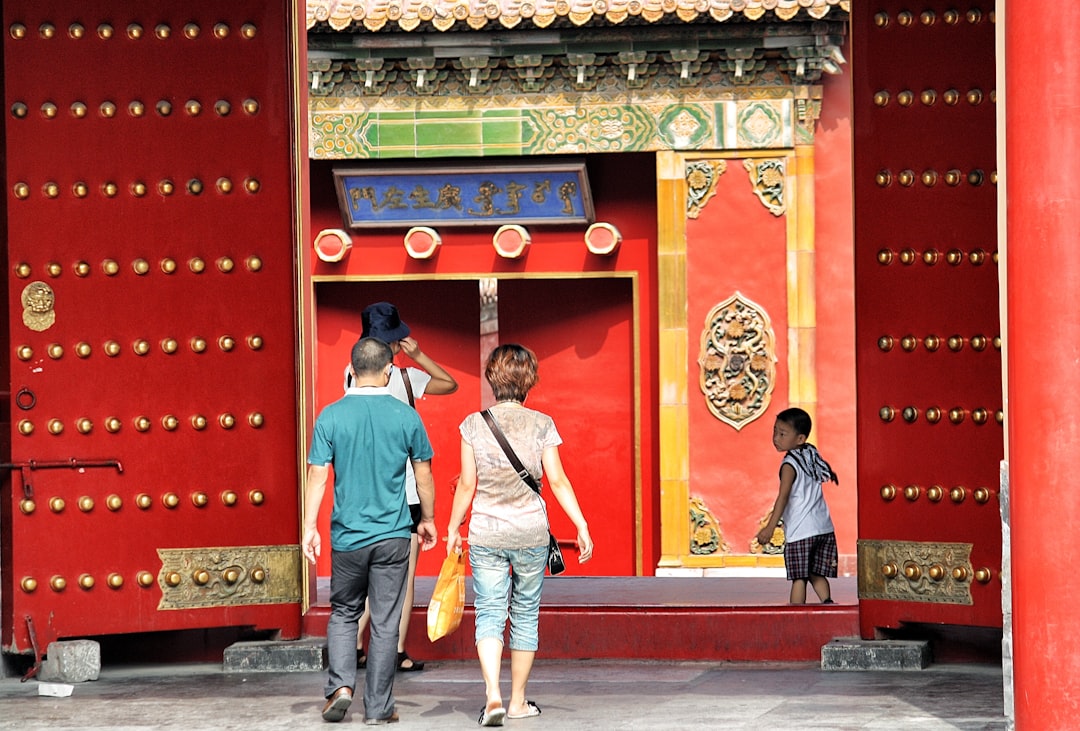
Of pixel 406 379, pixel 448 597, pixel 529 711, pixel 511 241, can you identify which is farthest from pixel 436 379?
pixel 511 241

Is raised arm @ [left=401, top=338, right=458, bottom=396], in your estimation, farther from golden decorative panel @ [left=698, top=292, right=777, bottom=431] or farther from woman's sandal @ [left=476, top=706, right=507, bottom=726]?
golden decorative panel @ [left=698, top=292, right=777, bottom=431]

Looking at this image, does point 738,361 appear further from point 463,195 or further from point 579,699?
point 579,699

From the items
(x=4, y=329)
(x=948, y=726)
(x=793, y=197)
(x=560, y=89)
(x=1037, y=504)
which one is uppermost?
(x=560, y=89)

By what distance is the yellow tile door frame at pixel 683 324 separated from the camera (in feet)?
39.3

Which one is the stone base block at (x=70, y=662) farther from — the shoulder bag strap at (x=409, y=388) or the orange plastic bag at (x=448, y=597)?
the orange plastic bag at (x=448, y=597)

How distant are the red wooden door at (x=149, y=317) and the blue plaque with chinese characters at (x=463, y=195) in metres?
4.38

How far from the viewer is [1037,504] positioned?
5.23 metres

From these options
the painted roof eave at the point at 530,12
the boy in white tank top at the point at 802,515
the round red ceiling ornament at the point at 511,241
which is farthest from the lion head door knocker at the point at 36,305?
the round red ceiling ornament at the point at 511,241

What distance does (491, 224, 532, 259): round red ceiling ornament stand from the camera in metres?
12.3

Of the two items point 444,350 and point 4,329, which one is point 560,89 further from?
point 4,329

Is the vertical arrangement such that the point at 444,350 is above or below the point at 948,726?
above

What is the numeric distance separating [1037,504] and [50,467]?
13.7 ft

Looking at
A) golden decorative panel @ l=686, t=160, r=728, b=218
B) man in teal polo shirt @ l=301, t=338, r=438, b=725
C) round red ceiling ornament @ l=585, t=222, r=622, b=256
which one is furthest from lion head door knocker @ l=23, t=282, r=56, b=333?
golden decorative panel @ l=686, t=160, r=728, b=218

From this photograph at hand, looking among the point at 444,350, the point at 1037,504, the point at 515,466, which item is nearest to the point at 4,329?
the point at 515,466
